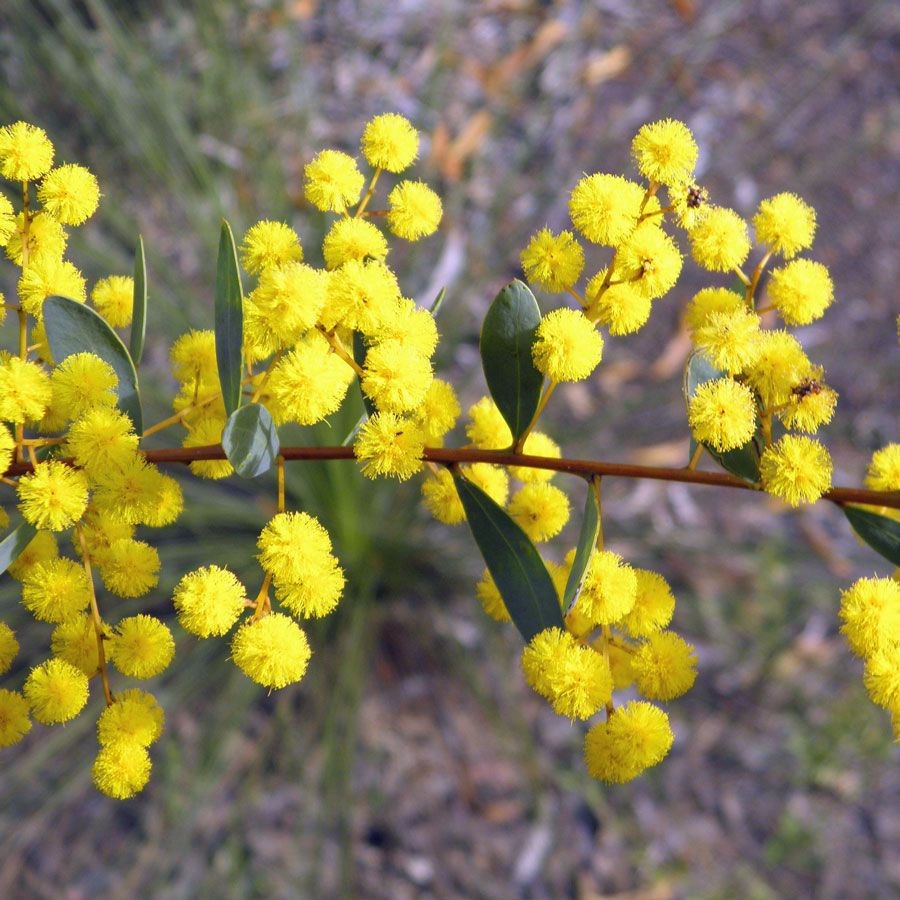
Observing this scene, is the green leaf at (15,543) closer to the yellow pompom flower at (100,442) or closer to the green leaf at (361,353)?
the yellow pompom flower at (100,442)

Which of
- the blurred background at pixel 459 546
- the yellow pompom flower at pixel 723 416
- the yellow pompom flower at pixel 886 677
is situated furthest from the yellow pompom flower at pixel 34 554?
the blurred background at pixel 459 546

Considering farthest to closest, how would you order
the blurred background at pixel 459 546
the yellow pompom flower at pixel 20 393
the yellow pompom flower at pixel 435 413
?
the blurred background at pixel 459 546
the yellow pompom flower at pixel 435 413
the yellow pompom flower at pixel 20 393

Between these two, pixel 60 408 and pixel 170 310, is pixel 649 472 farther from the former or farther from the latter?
pixel 170 310

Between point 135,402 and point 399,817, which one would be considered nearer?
point 135,402

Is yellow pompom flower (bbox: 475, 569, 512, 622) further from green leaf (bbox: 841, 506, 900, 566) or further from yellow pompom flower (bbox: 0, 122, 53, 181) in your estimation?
yellow pompom flower (bbox: 0, 122, 53, 181)

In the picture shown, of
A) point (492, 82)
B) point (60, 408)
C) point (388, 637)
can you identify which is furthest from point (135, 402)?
point (492, 82)

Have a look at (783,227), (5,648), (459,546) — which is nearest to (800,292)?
(783,227)
